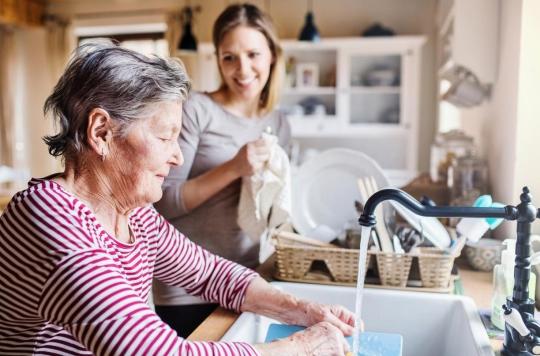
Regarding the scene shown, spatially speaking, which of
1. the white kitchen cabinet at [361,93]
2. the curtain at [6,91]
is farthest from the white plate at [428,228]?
the curtain at [6,91]

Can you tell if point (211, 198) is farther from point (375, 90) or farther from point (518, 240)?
point (375, 90)

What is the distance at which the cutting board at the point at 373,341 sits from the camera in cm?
104

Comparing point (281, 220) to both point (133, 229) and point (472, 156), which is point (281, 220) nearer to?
point (133, 229)

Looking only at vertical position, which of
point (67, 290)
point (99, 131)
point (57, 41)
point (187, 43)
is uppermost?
point (57, 41)

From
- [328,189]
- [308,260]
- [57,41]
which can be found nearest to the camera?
[308,260]

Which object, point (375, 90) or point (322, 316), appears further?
point (375, 90)

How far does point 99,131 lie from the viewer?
85 centimetres

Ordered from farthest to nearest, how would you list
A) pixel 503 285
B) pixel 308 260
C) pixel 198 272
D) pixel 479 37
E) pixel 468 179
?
pixel 468 179, pixel 479 37, pixel 308 260, pixel 198 272, pixel 503 285

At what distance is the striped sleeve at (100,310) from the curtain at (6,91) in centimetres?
512

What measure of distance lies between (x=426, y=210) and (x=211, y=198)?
77 cm

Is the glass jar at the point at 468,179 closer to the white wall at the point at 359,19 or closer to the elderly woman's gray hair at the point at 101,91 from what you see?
the elderly woman's gray hair at the point at 101,91

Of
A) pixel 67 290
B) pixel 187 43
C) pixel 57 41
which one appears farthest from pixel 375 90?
pixel 67 290

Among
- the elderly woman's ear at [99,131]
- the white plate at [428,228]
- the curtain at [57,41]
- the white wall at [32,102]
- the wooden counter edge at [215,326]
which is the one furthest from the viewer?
the white wall at [32,102]

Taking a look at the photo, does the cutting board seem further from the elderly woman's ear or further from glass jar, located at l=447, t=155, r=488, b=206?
glass jar, located at l=447, t=155, r=488, b=206
